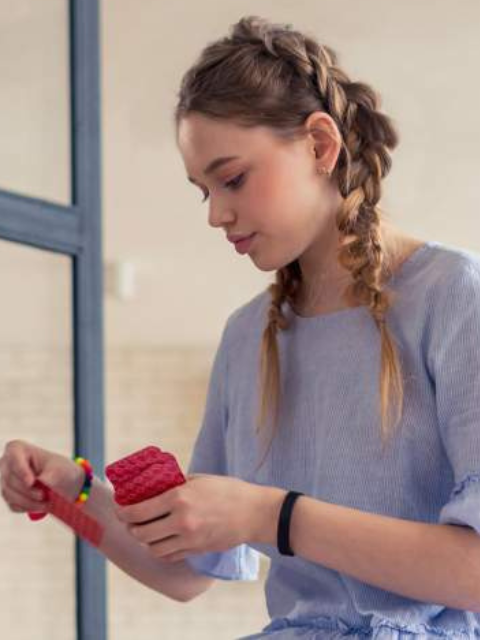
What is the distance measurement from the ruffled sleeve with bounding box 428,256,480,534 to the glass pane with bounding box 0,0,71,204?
2.04ft

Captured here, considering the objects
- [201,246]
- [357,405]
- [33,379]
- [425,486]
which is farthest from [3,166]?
[201,246]

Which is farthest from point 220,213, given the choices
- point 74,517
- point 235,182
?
point 74,517

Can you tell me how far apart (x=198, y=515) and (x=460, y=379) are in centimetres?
28

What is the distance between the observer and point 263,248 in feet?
4.20

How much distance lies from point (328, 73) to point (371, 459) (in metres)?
0.41

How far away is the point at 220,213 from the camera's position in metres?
1.26

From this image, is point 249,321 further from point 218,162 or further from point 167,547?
point 167,547

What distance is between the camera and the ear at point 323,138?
50.8 inches

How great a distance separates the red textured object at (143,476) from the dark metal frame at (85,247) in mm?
486

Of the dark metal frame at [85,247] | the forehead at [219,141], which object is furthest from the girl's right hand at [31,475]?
the forehead at [219,141]

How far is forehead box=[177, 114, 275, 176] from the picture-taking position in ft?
4.10

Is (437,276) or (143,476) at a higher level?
(437,276)

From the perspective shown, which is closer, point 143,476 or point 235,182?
point 143,476

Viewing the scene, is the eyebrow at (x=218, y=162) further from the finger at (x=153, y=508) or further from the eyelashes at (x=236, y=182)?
the finger at (x=153, y=508)
